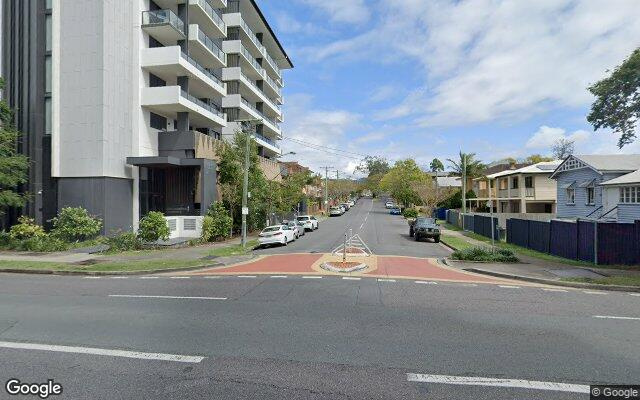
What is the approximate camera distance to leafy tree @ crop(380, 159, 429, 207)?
6711cm

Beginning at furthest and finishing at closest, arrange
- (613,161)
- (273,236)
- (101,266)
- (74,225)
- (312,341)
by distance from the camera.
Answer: (613,161) < (273,236) < (74,225) < (101,266) < (312,341)

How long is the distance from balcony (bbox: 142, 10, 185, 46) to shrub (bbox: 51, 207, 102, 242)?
43.9 ft

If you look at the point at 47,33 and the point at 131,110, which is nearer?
the point at 47,33

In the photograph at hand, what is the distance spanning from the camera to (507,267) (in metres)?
14.6

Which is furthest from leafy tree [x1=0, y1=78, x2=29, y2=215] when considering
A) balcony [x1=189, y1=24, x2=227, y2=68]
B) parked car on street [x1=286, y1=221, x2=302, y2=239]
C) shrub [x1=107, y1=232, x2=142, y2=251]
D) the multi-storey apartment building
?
parked car on street [x1=286, y1=221, x2=302, y2=239]

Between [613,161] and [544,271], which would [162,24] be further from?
[613,161]

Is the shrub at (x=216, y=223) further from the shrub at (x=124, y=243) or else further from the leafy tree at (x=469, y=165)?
the leafy tree at (x=469, y=165)

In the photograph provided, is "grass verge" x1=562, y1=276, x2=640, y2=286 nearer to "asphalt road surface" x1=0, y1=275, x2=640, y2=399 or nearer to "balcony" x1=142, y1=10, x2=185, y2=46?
"asphalt road surface" x1=0, y1=275, x2=640, y2=399

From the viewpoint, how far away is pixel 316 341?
20.3 feet

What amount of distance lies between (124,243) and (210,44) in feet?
61.5

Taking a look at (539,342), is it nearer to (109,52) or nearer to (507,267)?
(507,267)

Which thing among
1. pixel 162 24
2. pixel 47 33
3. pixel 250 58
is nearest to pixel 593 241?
pixel 162 24

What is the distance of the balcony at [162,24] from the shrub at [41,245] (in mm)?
15528

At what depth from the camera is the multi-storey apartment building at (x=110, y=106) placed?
76.1ft
